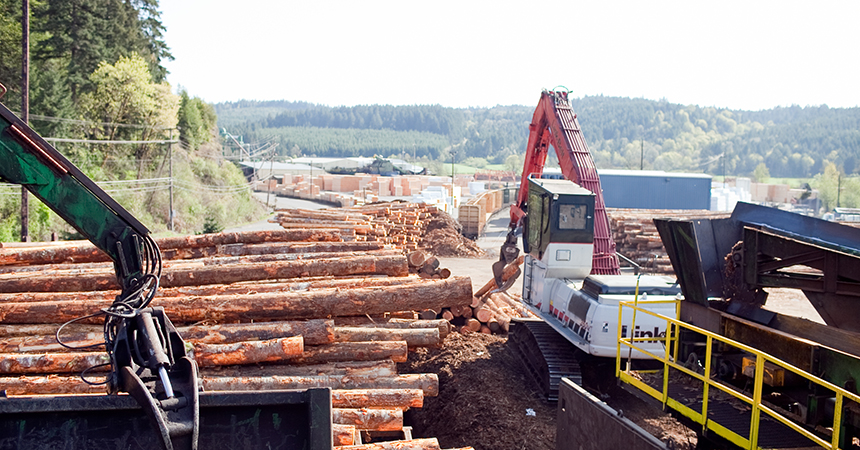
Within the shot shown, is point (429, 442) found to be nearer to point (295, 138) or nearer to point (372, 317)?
point (372, 317)

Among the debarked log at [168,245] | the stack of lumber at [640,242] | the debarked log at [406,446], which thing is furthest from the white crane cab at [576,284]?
the stack of lumber at [640,242]

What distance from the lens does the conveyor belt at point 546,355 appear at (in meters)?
9.23

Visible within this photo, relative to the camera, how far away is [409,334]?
9797mm

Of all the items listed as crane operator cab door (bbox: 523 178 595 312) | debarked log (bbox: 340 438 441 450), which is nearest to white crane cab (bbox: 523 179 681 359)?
crane operator cab door (bbox: 523 178 595 312)

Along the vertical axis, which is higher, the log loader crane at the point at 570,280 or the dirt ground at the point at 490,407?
the log loader crane at the point at 570,280

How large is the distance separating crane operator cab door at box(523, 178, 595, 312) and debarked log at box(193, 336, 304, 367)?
4.13m

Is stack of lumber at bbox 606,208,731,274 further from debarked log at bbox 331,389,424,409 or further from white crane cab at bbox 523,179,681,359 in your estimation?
debarked log at bbox 331,389,424,409

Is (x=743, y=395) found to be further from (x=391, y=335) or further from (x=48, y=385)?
(x=48, y=385)

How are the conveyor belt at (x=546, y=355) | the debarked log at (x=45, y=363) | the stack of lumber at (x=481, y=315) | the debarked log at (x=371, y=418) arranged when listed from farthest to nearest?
the stack of lumber at (x=481, y=315) < the conveyor belt at (x=546, y=355) < the debarked log at (x=45, y=363) < the debarked log at (x=371, y=418)

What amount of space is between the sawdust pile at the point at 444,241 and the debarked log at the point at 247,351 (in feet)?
66.0

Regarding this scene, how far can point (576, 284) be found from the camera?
1012 cm

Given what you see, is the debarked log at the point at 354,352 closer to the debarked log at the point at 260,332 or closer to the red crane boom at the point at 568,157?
the debarked log at the point at 260,332

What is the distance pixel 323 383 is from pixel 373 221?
52.2 feet

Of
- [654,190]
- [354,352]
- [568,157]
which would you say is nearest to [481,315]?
[568,157]
